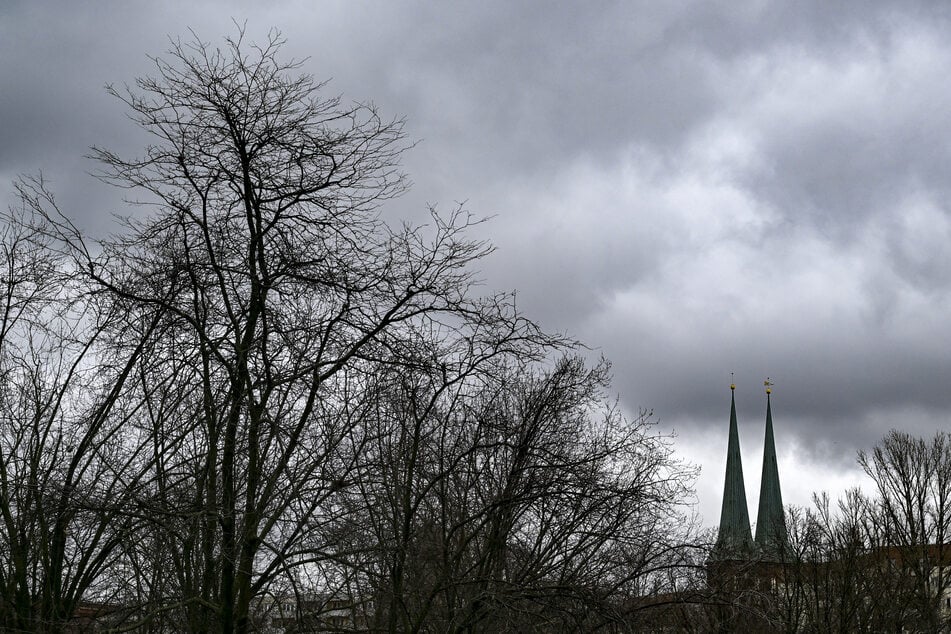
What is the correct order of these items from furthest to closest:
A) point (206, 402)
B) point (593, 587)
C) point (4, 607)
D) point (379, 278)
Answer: point (4, 607) → point (593, 587) → point (379, 278) → point (206, 402)

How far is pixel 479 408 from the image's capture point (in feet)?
43.0

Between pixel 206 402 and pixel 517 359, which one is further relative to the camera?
pixel 517 359

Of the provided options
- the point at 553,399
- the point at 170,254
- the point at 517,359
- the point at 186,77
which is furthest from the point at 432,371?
the point at 553,399

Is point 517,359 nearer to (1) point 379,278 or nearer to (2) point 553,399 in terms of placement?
(1) point 379,278

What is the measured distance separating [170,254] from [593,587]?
468 centimetres

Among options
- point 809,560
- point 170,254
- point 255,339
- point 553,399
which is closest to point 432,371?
point 255,339

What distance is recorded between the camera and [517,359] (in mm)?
→ 10078

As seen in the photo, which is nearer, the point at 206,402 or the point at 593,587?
the point at 206,402

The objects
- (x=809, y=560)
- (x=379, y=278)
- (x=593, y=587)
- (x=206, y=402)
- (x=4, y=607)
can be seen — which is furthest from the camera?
(x=809, y=560)

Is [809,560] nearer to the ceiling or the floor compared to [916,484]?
nearer to the floor

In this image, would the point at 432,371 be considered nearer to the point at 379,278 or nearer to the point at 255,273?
the point at 379,278

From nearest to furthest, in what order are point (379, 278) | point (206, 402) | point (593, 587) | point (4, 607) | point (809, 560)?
1. point (206, 402)
2. point (379, 278)
3. point (593, 587)
4. point (4, 607)
5. point (809, 560)

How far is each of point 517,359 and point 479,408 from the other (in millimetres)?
3128

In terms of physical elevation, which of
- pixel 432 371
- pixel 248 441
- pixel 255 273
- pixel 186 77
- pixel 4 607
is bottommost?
pixel 4 607
